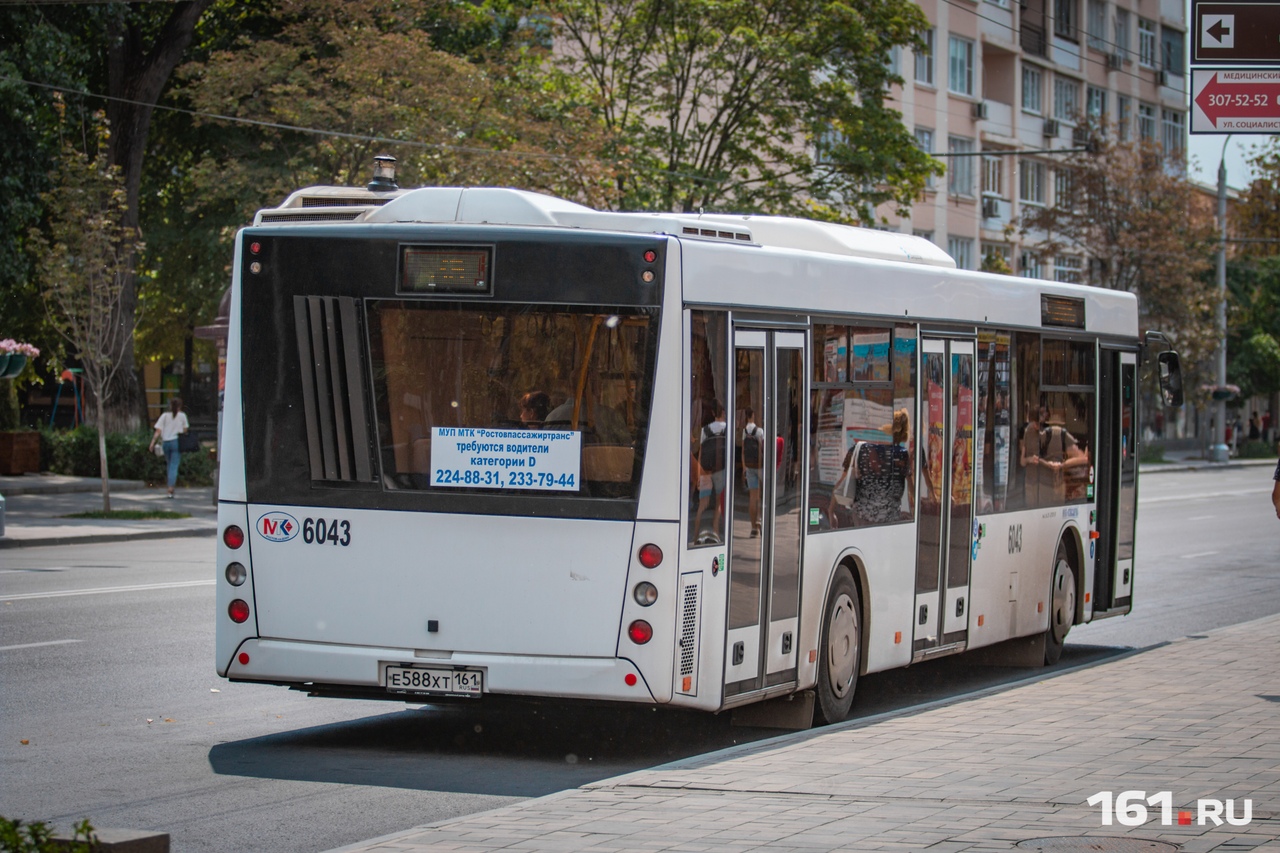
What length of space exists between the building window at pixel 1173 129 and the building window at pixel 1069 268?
1052 centimetres

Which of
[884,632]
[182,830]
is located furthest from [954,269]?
[182,830]

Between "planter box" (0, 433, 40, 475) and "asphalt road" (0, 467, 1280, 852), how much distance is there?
2073cm

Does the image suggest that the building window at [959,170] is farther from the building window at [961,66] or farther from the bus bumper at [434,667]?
the bus bumper at [434,667]

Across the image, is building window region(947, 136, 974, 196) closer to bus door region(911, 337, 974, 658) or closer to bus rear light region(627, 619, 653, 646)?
bus door region(911, 337, 974, 658)

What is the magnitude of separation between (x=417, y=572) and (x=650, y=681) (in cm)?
131

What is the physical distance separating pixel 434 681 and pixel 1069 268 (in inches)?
2431

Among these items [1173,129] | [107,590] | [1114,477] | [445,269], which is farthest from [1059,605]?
[1173,129]

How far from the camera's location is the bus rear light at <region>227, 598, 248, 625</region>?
8.81 meters

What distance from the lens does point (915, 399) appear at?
11.0 metres

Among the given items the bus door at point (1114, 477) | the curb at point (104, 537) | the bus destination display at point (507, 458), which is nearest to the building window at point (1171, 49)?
the curb at point (104, 537)

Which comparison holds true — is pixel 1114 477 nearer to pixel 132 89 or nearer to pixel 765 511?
pixel 765 511

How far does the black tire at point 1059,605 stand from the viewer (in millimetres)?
13672

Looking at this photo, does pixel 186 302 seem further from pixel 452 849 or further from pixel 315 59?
pixel 452 849

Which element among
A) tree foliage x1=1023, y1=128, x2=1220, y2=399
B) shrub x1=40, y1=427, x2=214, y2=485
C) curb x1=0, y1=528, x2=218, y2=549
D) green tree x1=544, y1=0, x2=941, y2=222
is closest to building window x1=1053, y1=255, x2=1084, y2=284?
tree foliage x1=1023, y1=128, x2=1220, y2=399
